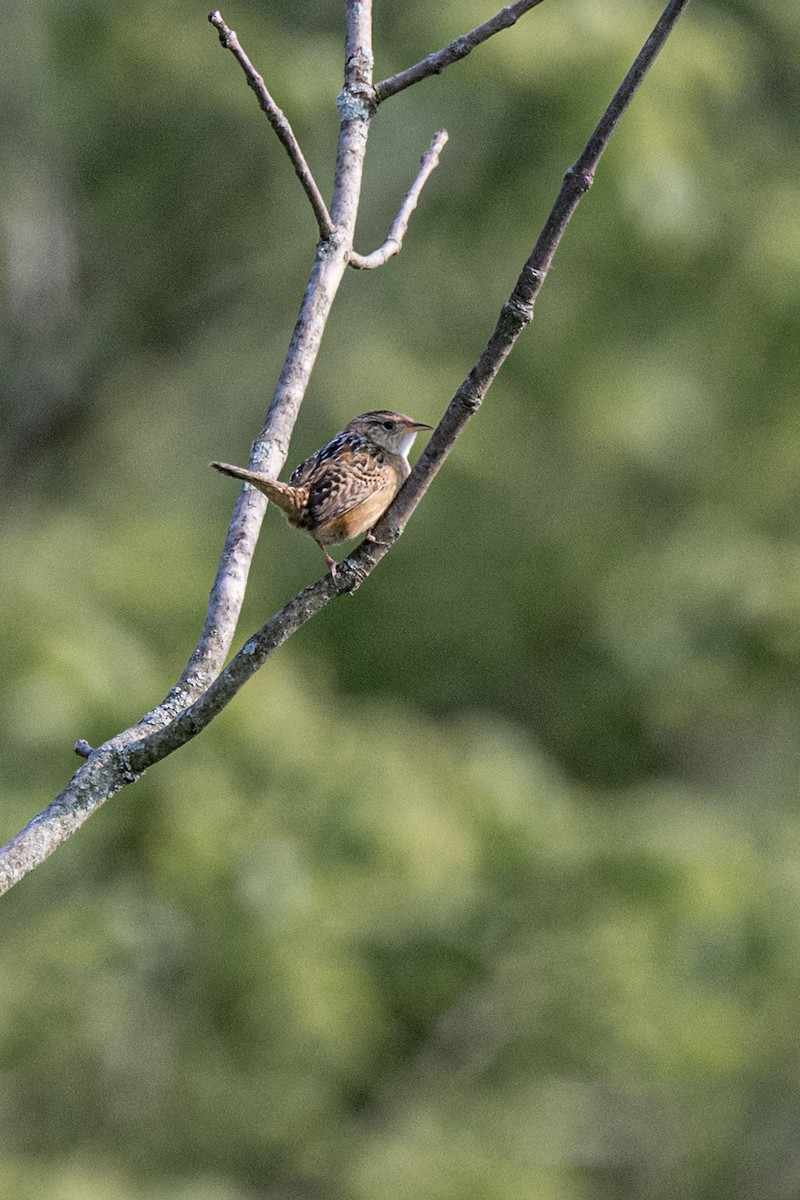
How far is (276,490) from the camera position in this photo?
294 cm

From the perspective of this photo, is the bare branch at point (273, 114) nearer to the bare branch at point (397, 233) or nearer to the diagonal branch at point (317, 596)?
the bare branch at point (397, 233)

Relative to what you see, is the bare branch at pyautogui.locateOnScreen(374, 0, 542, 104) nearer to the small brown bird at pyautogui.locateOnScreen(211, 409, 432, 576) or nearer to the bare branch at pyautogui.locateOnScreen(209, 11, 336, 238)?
the bare branch at pyautogui.locateOnScreen(209, 11, 336, 238)

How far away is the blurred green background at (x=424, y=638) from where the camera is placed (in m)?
7.24

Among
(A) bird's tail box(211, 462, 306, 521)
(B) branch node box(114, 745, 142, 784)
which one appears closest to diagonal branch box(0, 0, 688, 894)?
(B) branch node box(114, 745, 142, 784)

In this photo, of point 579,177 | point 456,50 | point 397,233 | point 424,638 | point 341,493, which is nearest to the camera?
point 579,177

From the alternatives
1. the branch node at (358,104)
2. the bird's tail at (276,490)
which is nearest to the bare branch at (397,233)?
the branch node at (358,104)

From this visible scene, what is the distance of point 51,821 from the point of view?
2.03m

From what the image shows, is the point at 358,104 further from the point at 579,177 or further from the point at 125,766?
the point at 125,766

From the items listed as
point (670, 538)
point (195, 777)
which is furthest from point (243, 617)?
point (670, 538)

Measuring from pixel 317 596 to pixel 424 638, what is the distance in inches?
326

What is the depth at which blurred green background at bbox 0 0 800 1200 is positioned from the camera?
7242 millimetres

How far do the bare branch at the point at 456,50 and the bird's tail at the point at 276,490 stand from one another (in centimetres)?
79

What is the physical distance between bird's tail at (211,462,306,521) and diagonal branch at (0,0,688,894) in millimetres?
548

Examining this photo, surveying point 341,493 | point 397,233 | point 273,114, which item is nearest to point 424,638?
point 341,493
